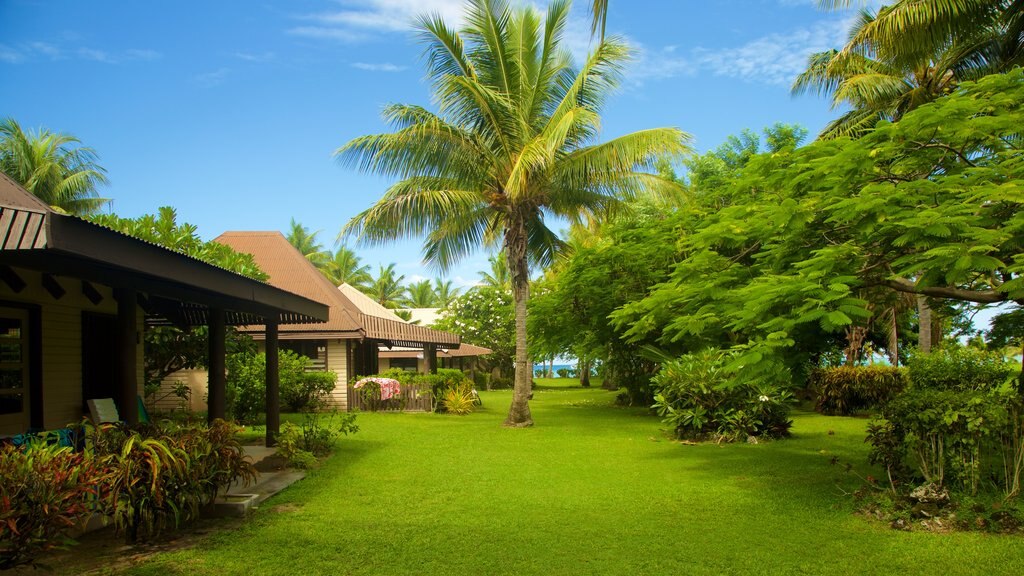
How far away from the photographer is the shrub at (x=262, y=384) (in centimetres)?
1783

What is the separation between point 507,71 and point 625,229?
5490 mm

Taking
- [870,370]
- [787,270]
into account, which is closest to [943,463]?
[787,270]

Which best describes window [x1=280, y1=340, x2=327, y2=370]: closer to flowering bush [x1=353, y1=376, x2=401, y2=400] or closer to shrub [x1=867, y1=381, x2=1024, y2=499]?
flowering bush [x1=353, y1=376, x2=401, y2=400]

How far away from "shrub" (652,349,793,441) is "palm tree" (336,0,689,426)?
4.20 m

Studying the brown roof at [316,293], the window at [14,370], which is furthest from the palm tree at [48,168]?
the window at [14,370]

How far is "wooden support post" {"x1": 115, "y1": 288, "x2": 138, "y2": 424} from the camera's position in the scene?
22.8ft

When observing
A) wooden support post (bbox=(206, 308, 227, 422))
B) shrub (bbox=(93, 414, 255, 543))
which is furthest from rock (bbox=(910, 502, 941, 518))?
wooden support post (bbox=(206, 308, 227, 422))

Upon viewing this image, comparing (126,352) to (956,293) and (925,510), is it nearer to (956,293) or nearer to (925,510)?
(925,510)

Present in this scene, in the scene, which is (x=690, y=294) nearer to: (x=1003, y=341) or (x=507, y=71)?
(x=1003, y=341)

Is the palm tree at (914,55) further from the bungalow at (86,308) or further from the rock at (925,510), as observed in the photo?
the bungalow at (86,308)

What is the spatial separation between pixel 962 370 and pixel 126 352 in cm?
1534

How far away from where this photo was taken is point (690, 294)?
31.3ft

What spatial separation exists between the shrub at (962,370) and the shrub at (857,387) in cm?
384

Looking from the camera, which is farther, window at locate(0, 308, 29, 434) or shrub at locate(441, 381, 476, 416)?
shrub at locate(441, 381, 476, 416)
